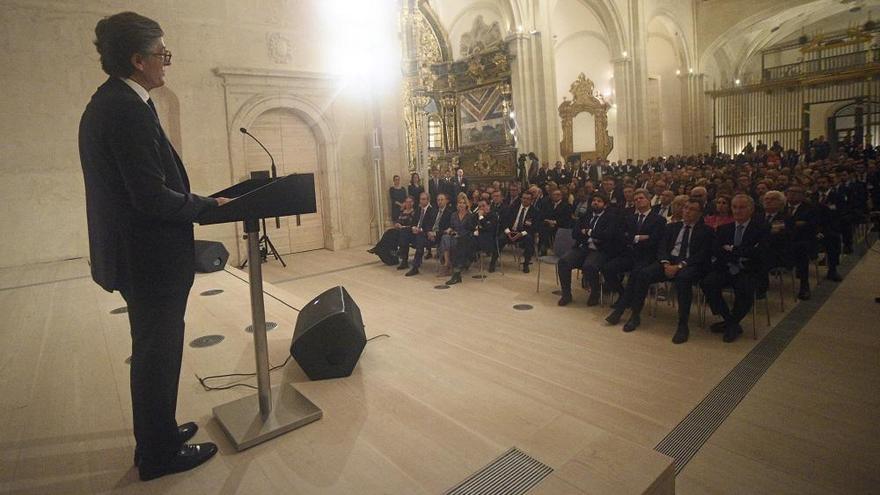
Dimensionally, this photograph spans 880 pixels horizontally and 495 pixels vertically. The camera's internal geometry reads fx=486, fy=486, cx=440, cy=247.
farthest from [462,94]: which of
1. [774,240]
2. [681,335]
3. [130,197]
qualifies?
[130,197]

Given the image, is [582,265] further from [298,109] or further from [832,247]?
[298,109]

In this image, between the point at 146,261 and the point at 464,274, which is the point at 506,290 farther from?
the point at 146,261

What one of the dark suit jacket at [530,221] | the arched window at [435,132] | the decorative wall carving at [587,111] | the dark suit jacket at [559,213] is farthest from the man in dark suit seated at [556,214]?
the decorative wall carving at [587,111]

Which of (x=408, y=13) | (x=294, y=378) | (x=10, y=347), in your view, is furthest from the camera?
(x=408, y=13)

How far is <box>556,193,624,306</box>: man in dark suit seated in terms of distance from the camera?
552 centimetres

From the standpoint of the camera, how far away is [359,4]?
10344mm

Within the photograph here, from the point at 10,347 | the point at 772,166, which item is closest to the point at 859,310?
the point at 10,347

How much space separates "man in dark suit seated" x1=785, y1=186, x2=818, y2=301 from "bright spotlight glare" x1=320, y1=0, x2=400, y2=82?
26.0ft

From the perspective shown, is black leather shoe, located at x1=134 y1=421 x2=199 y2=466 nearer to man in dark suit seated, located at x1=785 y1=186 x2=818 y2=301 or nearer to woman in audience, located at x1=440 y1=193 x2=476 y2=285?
woman in audience, located at x1=440 y1=193 x2=476 y2=285

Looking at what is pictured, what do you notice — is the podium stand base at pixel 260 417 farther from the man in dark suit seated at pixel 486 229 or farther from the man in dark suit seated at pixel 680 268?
the man in dark suit seated at pixel 486 229

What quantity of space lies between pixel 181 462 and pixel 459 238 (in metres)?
5.62

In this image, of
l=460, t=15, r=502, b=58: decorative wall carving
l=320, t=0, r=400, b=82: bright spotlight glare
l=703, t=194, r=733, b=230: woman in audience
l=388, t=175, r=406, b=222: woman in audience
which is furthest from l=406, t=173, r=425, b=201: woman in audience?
l=460, t=15, r=502, b=58: decorative wall carving

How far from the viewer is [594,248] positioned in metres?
5.75

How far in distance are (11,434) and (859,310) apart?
6.99 metres
